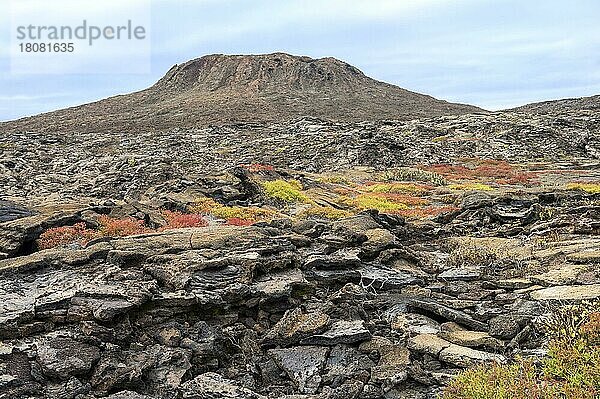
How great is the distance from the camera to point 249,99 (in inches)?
4176

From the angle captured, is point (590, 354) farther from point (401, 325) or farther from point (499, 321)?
point (401, 325)

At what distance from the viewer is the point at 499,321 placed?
12.0 meters

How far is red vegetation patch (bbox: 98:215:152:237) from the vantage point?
16.9 m

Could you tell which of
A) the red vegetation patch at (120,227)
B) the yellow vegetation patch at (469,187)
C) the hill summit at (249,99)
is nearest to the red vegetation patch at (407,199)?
the yellow vegetation patch at (469,187)

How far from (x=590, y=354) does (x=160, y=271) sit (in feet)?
28.3

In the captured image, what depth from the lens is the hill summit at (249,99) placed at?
303ft

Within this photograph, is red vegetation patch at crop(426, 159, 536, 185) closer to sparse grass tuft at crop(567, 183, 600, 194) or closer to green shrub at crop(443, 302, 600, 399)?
sparse grass tuft at crop(567, 183, 600, 194)

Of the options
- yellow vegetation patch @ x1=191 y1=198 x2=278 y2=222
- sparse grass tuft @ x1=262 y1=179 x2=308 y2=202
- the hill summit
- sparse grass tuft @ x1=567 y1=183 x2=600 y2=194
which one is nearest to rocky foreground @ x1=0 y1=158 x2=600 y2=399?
yellow vegetation patch @ x1=191 y1=198 x2=278 y2=222

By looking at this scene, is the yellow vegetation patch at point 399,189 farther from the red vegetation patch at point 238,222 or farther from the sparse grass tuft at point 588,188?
the red vegetation patch at point 238,222

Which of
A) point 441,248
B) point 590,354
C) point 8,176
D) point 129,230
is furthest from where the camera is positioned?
point 8,176

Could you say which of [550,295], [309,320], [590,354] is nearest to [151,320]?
[309,320]

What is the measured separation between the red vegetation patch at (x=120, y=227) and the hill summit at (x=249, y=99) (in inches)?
2631

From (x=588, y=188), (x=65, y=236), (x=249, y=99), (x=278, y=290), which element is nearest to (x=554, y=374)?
(x=278, y=290)

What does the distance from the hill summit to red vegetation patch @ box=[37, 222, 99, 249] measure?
2711 inches
